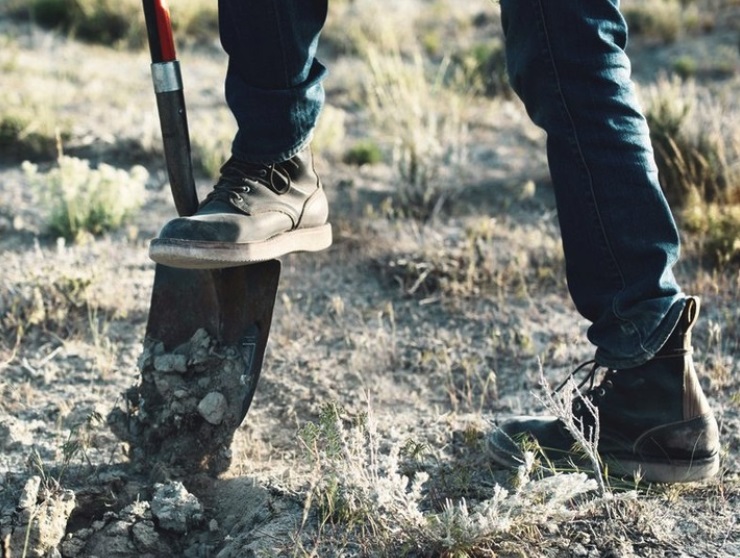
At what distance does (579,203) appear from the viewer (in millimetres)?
2469

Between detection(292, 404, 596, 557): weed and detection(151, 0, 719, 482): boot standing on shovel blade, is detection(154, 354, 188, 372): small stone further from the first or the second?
detection(292, 404, 596, 557): weed

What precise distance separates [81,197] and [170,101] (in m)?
1.88

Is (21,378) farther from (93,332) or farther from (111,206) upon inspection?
(111,206)

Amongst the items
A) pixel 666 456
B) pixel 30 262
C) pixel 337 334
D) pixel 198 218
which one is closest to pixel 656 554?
pixel 666 456

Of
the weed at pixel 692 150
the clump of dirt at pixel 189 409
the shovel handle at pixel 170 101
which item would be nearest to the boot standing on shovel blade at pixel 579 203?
the shovel handle at pixel 170 101

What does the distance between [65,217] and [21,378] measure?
131cm

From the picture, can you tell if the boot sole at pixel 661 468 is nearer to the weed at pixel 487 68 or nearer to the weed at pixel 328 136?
the weed at pixel 328 136

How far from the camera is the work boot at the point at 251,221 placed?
261 cm

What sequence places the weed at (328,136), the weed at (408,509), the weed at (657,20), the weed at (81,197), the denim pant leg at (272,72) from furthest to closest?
the weed at (657,20)
the weed at (328,136)
the weed at (81,197)
the denim pant leg at (272,72)
the weed at (408,509)

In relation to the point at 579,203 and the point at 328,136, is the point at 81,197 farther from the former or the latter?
the point at 579,203

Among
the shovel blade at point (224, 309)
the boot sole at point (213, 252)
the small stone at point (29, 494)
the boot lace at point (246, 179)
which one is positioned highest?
the boot lace at point (246, 179)

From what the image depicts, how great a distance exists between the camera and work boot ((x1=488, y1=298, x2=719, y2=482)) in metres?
2.59

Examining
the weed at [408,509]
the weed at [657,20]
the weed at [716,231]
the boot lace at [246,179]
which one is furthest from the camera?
the weed at [657,20]

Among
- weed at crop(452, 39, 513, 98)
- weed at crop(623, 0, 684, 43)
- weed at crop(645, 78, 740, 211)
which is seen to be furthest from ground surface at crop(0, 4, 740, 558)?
weed at crop(623, 0, 684, 43)
